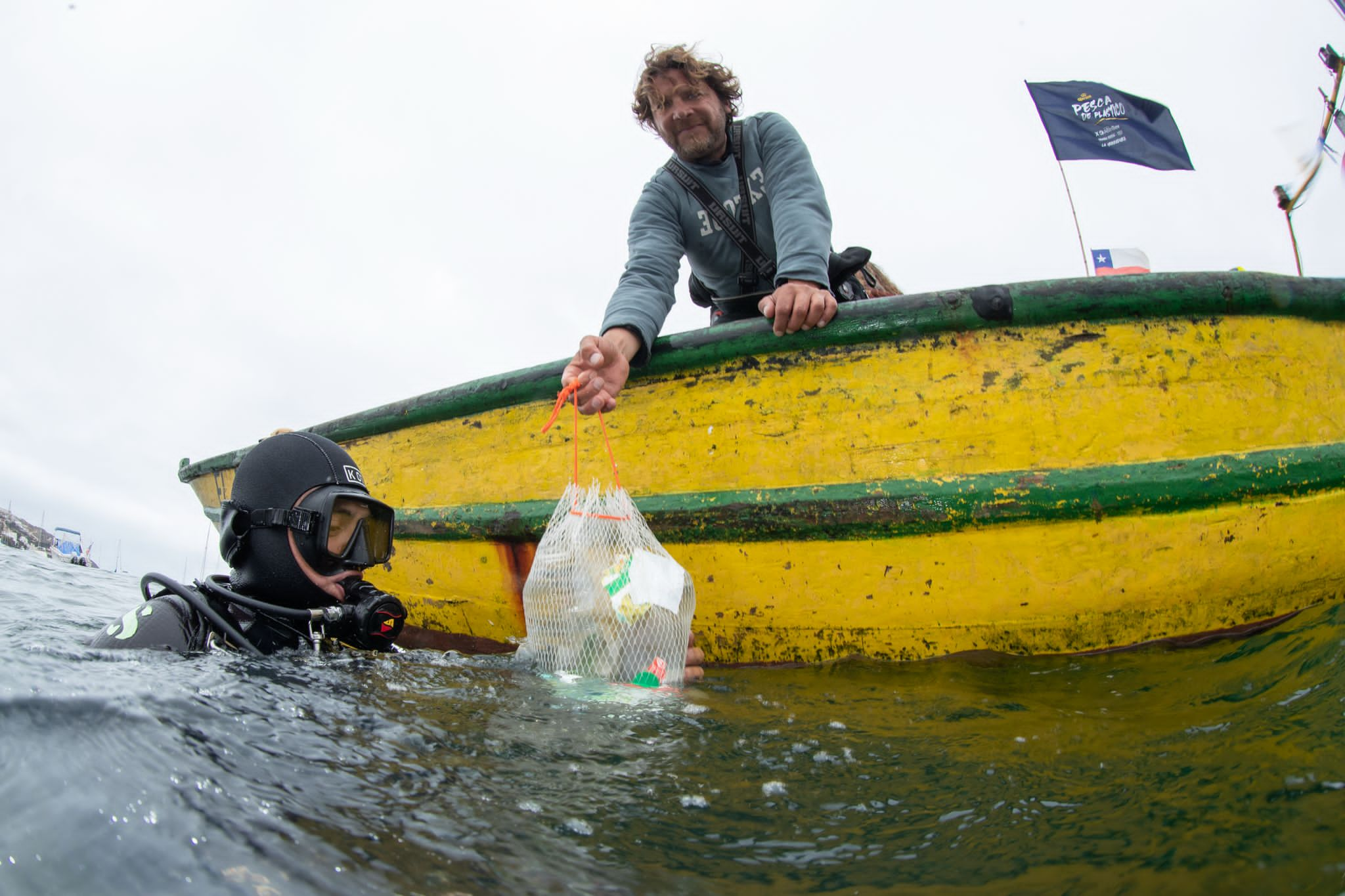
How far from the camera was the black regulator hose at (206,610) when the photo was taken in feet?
6.87

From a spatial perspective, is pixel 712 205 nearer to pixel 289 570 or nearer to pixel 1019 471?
pixel 1019 471

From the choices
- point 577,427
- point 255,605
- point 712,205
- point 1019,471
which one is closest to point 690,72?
point 712,205

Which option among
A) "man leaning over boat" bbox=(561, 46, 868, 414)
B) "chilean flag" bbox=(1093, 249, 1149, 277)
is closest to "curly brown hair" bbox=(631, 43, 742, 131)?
"man leaning over boat" bbox=(561, 46, 868, 414)

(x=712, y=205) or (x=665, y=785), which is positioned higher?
(x=712, y=205)

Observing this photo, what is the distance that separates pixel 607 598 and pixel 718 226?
1588 mm

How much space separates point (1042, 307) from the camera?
2131 mm

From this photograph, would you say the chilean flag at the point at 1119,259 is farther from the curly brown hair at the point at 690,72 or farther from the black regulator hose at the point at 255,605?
the black regulator hose at the point at 255,605

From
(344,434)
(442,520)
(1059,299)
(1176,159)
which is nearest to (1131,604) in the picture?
(1059,299)

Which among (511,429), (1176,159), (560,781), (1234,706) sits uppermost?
(1176,159)

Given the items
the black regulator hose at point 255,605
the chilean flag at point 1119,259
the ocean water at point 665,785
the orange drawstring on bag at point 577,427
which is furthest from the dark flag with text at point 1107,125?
the black regulator hose at point 255,605

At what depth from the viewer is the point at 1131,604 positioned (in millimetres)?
2072

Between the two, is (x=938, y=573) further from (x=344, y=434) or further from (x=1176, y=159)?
A: (x=1176, y=159)

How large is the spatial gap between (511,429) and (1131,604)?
2.12 m

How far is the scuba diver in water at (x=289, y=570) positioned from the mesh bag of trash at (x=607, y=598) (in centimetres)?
50
